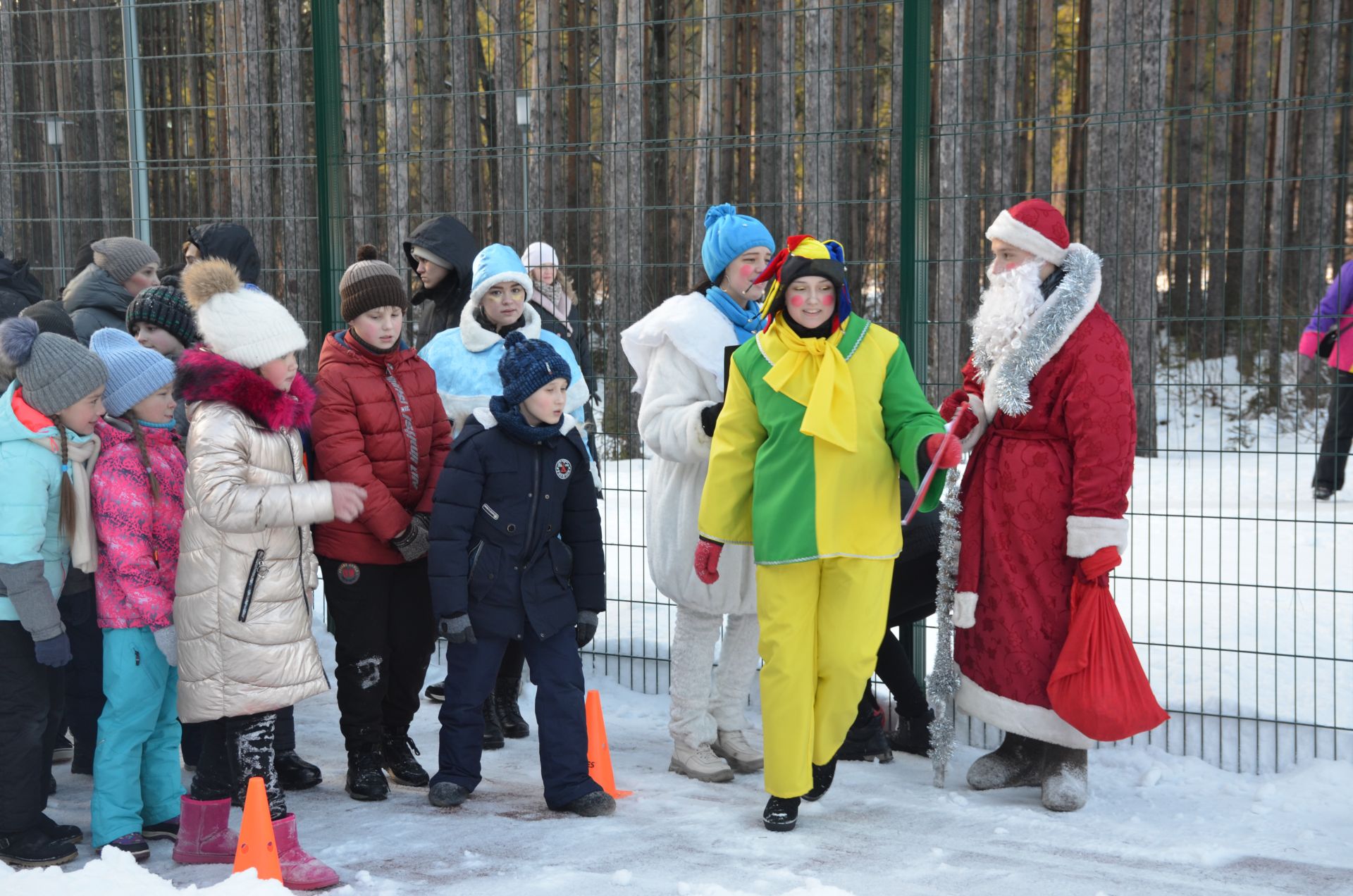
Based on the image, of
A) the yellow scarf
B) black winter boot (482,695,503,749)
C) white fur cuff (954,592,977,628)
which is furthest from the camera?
black winter boot (482,695,503,749)

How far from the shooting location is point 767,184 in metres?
6.00

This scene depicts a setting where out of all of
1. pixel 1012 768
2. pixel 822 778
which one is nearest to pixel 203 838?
pixel 822 778

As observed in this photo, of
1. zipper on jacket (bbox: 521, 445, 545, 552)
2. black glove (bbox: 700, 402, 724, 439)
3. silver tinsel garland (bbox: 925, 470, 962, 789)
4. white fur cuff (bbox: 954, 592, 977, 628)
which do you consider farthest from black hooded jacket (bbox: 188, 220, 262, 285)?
white fur cuff (bbox: 954, 592, 977, 628)

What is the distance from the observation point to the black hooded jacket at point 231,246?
5.32 m

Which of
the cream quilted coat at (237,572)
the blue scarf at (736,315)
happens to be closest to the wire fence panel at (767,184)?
the blue scarf at (736,315)

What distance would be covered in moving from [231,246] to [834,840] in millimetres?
3273

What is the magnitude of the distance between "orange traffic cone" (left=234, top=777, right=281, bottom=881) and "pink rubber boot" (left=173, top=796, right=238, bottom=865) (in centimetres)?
26

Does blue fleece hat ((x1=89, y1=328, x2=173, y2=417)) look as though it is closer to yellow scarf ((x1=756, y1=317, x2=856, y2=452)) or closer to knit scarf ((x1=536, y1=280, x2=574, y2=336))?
yellow scarf ((x1=756, y1=317, x2=856, y2=452))

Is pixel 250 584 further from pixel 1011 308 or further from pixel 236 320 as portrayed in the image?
pixel 1011 308

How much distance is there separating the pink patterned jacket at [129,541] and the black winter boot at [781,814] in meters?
1.89

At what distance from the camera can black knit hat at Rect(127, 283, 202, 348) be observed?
461 centimetres

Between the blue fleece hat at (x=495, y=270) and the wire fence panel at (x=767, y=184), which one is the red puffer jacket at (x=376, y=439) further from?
the wire fence panel at (x=767, y=184)

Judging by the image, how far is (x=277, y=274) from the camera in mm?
6531

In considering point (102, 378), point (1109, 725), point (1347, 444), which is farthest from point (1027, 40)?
point (102, 378)
